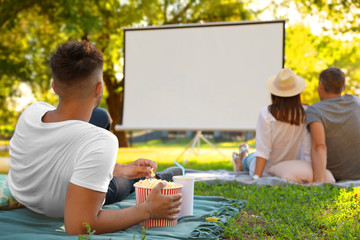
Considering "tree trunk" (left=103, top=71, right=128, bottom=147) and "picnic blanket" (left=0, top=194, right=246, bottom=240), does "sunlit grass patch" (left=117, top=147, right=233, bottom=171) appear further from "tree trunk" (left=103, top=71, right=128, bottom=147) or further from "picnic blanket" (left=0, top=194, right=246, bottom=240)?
"picnic blanket" (left=0, top=194, right=246, bottom=240)

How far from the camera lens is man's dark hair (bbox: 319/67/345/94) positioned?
4.12 metres

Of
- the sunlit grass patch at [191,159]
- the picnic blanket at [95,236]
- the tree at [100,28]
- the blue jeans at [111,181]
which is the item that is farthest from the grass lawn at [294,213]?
the tree at [100,28]

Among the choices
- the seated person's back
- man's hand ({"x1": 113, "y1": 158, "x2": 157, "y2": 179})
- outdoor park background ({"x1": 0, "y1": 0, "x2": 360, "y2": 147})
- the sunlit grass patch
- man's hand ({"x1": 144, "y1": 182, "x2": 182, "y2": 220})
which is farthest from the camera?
outdoor park background ({"x1": 0, "y1": 0, "x2": 360, "y2": 147})

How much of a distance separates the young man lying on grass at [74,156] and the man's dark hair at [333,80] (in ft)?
8.88

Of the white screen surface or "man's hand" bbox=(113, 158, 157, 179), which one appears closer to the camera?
"man's hand" bbox=(113, 158, 157, 179)

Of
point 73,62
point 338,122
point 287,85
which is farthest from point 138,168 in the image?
point 338,122

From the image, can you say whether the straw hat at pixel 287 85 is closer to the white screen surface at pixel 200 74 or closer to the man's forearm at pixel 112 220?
the white screen surface at pixel 200 74

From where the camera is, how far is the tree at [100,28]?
37.2 feet

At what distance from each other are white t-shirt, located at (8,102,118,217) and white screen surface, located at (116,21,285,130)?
493 cm

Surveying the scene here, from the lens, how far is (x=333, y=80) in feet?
13.5

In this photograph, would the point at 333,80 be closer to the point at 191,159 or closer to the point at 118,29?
the point at 191,159

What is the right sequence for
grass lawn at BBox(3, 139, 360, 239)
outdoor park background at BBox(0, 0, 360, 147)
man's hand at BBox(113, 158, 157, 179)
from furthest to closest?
outdoor park background at BBox(0, 0, 360, 147)
man's hand at BBox(113, 158, 157, 179)
grass lawn at BBox(3, 139, 360, 239)

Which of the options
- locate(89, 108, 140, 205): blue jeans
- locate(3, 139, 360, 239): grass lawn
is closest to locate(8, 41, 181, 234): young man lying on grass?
locate(3, 139, 360, 239): grass lawn

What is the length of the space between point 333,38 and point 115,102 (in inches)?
309
